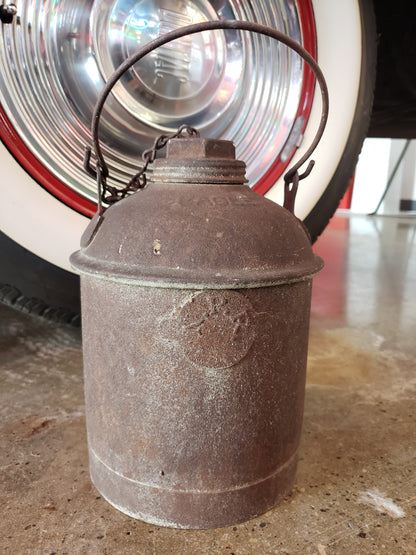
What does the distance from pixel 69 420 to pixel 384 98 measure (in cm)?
238

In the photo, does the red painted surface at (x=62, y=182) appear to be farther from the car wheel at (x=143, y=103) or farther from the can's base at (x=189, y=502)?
the can's base at (x=189, y=502)

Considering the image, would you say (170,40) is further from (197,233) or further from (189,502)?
(189,502)

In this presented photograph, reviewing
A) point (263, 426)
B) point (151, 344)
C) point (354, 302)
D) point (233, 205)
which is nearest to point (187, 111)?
point (233, 205)

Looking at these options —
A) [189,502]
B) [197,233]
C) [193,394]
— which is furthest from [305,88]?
[189,502]

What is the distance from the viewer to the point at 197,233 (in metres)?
1.16

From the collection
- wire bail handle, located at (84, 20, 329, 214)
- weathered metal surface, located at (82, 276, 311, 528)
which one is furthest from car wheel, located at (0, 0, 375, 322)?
weathered metal surface, located at (82, 276, 311, 528)

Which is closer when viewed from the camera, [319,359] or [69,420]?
[69,420]

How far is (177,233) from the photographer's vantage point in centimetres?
116

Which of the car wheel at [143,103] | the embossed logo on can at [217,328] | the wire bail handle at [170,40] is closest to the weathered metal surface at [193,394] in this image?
the embossed logo on can at [217,328]

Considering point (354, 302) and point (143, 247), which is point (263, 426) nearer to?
point (143, 247)

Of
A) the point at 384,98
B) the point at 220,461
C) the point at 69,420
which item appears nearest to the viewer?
the point at 220,461

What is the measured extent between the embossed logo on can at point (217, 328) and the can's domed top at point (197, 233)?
0.04 metres

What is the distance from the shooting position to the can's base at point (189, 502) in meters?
1.27

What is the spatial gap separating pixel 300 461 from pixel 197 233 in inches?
30.7
